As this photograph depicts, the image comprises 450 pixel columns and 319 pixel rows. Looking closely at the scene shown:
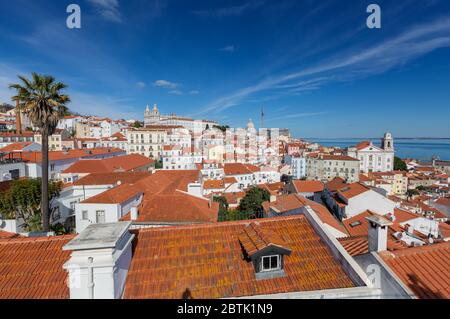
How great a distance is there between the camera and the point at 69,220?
19.7 m

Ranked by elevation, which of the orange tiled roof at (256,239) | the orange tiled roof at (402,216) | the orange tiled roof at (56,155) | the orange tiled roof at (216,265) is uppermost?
the orange tiled roof at (56,155)

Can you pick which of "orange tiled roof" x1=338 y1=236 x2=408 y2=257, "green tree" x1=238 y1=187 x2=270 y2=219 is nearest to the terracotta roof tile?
"green tree" x1=238 y1=187 x2=270 y2=219

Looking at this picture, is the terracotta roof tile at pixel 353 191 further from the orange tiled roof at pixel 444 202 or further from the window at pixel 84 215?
the orange tiled roof at pixel 444 202

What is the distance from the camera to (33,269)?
5434 mm

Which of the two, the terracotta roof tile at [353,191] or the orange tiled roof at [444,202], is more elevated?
the terracotta roof tile at [353,191]

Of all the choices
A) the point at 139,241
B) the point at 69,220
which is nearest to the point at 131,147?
the point at 69,220

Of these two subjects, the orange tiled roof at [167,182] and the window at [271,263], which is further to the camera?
the orange tiled roof at [167,182]

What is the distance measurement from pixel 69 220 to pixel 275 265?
19896 millimetres

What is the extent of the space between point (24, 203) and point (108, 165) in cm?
2197

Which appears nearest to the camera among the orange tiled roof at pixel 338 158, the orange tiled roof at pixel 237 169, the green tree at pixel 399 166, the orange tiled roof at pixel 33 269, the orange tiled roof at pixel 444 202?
the orange tiled roof at pixel 33 269

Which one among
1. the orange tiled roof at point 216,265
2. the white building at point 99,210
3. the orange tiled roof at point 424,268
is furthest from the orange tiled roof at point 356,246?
the white building at point 99,210

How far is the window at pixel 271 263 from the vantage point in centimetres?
570

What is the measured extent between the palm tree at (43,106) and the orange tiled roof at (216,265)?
1087 centimetres
